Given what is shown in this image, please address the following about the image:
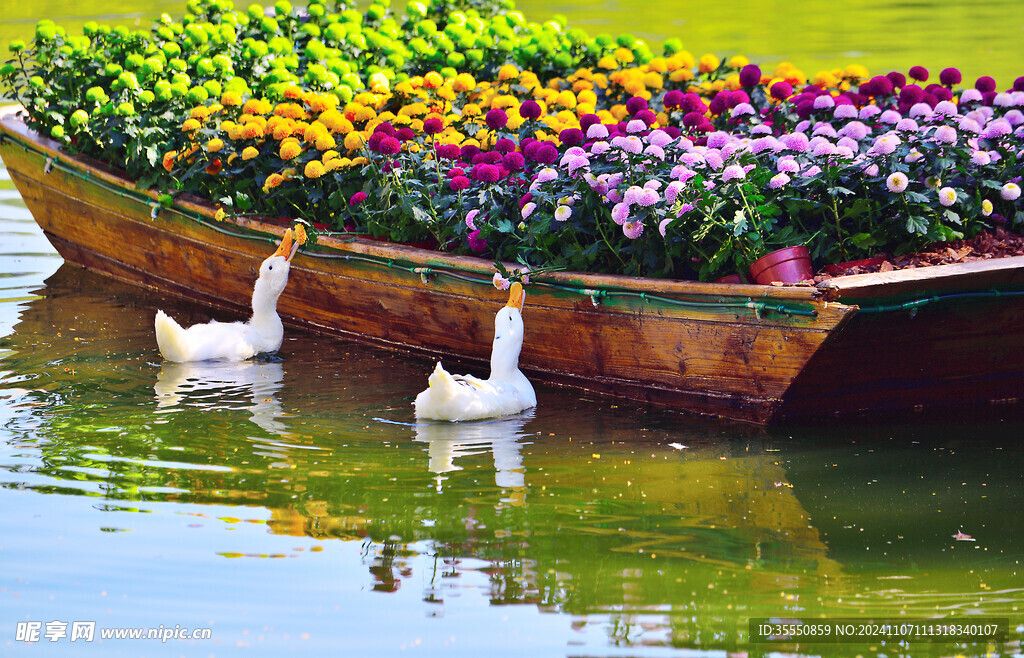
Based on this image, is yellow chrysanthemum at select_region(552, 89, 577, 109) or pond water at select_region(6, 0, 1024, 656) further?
yellow chrysanthemum at select_region(552, 89, 577, 109)

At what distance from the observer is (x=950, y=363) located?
4.45 meters

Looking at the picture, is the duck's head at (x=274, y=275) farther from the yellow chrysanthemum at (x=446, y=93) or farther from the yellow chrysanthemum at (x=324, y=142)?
the yellow chrysanthemum at (x=446, y=93)

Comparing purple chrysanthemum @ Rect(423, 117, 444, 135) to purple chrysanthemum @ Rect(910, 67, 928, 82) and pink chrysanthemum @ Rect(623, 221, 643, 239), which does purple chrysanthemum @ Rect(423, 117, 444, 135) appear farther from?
purple chrysanthemum @ Rect(910, 67, 928, 82)

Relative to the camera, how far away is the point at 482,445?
4.34m

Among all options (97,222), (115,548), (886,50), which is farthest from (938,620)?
(886,50)

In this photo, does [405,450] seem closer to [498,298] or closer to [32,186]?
[498,298]

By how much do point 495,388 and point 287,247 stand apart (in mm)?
1399

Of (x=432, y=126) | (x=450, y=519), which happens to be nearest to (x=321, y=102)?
(x=432, y=126)

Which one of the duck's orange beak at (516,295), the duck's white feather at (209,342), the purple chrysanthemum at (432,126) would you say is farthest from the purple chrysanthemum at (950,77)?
the duck's white feather at (209,342)

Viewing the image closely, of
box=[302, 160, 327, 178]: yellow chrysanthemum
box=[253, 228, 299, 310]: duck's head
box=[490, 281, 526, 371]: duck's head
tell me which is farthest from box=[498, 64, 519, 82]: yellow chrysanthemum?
box=[490, 281, 526, 371]: duck's head

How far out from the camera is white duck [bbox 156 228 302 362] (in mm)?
5344

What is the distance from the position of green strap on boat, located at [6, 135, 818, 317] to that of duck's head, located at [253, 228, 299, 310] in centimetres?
15

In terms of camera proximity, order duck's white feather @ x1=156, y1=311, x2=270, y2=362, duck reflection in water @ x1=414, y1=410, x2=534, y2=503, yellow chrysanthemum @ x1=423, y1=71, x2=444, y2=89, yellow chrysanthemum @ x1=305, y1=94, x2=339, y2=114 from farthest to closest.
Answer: yellow chrysanthemum @ x1=423, y1=71, x2=444, y2=89
yellow chrysanthemum @ x1=305, y1=94, x2=339, y2=114
duck's white feather @ x1=156, y1=311, x2=270, y2=362
duck reflection in water @ x1=414, y1=410, x2=534, y2=503

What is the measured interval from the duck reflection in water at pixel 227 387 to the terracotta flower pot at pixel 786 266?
1.80 meters
